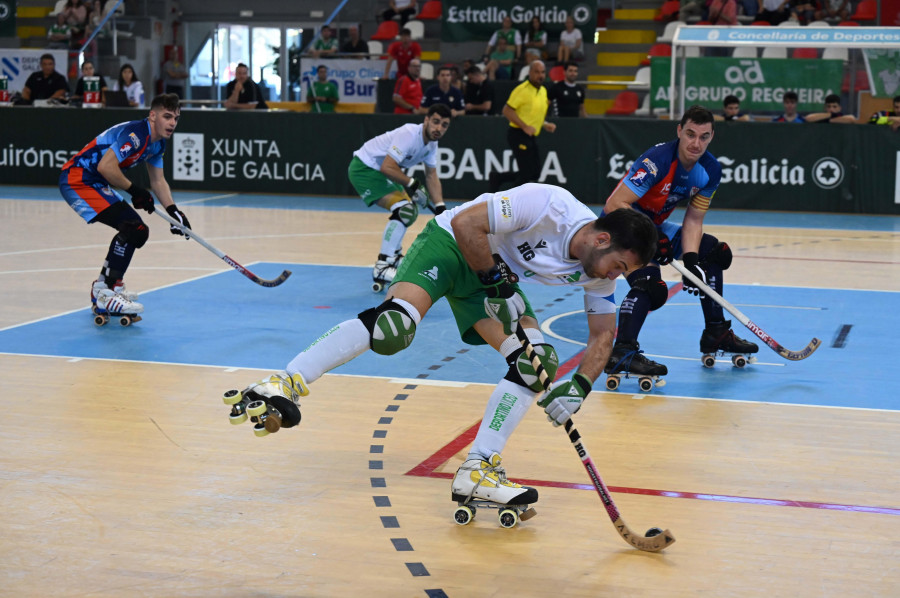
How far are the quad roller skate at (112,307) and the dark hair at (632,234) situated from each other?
5.52 metres

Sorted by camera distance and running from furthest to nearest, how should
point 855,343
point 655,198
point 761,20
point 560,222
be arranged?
point 761,20
point 855,343
point 655,198
point 560,222

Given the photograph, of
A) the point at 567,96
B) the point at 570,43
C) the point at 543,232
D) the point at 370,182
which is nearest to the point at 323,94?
the point at 570,43

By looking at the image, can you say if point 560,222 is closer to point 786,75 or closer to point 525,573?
point 525,573

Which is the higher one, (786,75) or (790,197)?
(786,75)

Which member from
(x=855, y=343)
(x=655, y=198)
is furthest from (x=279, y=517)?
(x=855, y=343)

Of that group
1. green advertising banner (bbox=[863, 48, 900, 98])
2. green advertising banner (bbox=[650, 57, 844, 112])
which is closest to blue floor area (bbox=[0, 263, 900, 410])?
green advertising banner (bbox=[650, 57, 844, 112])

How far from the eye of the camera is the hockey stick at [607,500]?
179 inches

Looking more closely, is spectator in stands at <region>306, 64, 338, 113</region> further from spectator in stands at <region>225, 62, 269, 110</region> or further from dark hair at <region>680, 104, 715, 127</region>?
dark hair at <region>680, 104, 715, 127</region>

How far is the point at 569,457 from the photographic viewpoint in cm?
587

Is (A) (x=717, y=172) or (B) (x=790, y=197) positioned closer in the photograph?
(A) (x=717, y=172)

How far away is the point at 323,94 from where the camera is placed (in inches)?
842

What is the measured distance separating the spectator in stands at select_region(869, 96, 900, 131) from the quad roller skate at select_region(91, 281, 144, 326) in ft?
39.8

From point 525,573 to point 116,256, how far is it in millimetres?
5961

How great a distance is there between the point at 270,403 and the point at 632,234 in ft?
5.43
